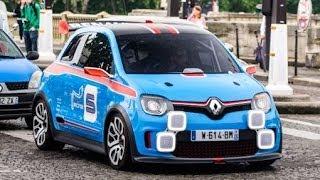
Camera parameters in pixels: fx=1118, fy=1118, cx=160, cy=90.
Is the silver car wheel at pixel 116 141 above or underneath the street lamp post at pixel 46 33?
above

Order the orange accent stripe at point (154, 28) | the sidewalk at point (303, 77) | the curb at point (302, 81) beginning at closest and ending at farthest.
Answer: the orange accent stripe at point (154, 28) → the curb at point (302, 81) → the sidewalk at point (303, 77)

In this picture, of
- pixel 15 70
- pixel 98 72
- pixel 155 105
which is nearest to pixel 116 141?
pixel 155 105

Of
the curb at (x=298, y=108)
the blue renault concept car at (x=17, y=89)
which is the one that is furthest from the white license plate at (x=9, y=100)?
the curb at (x=298, y=108)

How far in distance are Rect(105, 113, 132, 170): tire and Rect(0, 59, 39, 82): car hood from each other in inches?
150

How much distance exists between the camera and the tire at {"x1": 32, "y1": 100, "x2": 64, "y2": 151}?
11.9m

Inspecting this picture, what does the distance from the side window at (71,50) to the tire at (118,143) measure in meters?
1.72

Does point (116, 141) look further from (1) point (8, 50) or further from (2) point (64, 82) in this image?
(1) point (8, 50)

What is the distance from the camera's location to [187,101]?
9766 millimetres

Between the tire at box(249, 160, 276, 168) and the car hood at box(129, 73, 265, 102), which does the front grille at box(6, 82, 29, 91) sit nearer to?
the car hood at box(129, 73, 265, 102)

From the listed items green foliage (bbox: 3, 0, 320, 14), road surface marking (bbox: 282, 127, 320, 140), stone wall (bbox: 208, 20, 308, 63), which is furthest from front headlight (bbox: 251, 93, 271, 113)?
green foliage (bbox: 3, 0, 320, 14)

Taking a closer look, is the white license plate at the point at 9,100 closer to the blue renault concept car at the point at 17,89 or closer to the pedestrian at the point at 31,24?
the blue renault concept car at the point at 17,89

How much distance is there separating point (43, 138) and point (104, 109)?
1.79 m

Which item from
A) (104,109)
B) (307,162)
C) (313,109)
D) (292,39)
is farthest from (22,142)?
(292,39)

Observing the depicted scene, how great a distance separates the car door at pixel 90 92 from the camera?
34.5ft
